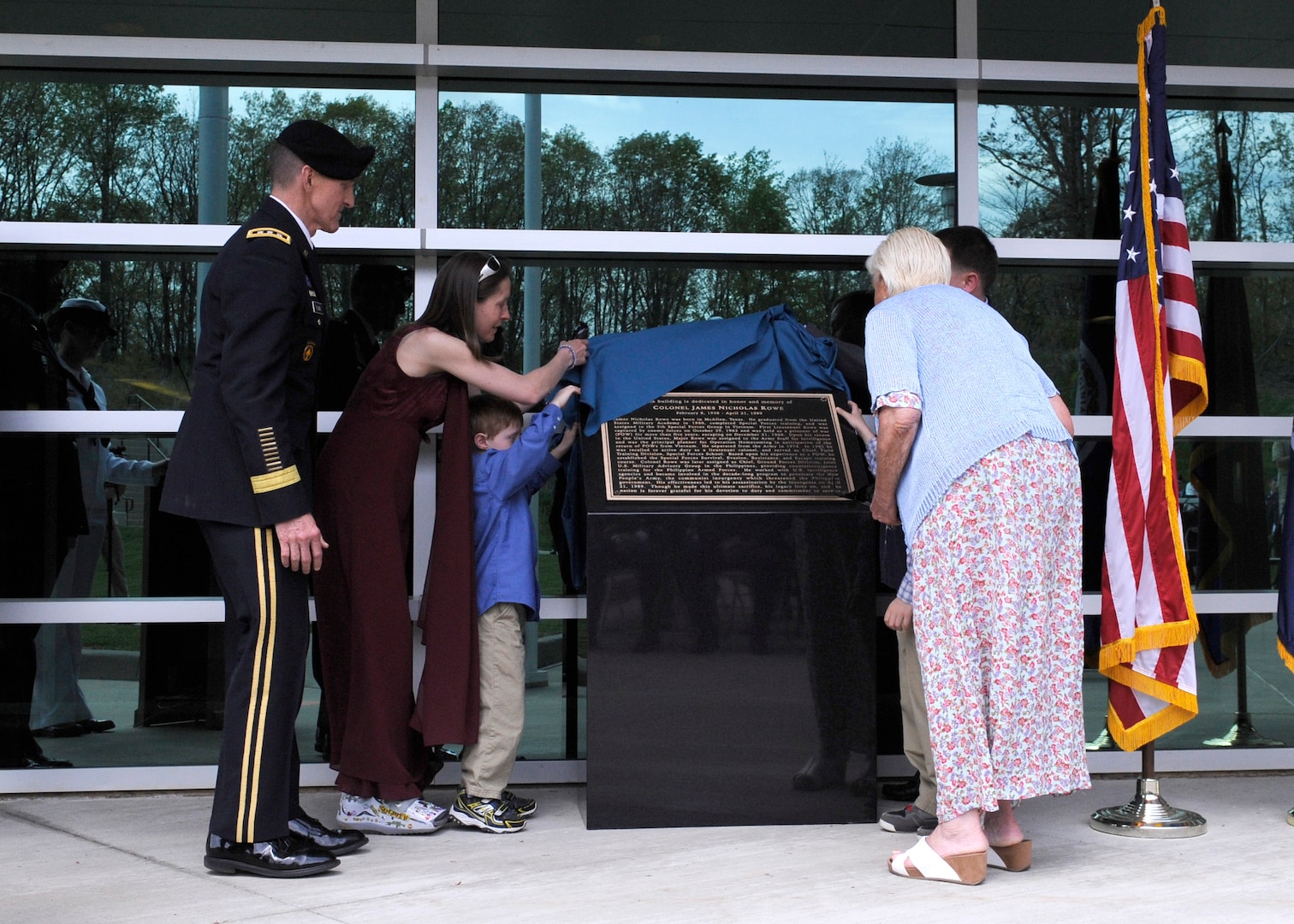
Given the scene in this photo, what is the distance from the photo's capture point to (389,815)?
4.23 metres

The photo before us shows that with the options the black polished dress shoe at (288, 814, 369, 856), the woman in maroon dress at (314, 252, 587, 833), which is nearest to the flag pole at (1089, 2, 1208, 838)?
the woman in maroon dress at (314, 252, 587, 833)

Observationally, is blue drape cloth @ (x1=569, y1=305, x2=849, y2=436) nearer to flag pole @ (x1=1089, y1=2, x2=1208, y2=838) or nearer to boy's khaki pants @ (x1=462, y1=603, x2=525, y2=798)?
boy's khaki pants @ (x1=462, y1=603, x2=525, y2=798)

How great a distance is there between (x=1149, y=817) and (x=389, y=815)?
2385 millimetres

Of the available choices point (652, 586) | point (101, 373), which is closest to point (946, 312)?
point (652, 586)

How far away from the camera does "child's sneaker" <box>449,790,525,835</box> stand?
4242mm

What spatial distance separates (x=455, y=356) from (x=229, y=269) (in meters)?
0.80

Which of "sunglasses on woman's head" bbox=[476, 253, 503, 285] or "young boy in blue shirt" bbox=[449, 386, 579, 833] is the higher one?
"sunglasses on woman's head" bbox=[476, 253, 503, 285]

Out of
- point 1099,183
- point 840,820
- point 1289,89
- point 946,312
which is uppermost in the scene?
point 1289,89

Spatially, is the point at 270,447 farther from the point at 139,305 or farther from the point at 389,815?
the point at 139,305

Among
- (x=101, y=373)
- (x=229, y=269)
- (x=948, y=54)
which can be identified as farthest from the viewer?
(x=948, y=54)

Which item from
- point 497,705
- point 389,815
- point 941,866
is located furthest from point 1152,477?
point 389,815

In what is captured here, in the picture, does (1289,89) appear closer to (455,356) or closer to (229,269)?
(455,356)

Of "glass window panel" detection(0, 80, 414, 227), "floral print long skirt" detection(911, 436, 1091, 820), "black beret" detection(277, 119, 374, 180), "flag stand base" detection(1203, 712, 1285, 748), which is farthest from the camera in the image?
"flag stand base" detection(1203, 712, 1285, 748)

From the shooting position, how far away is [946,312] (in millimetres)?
3752
